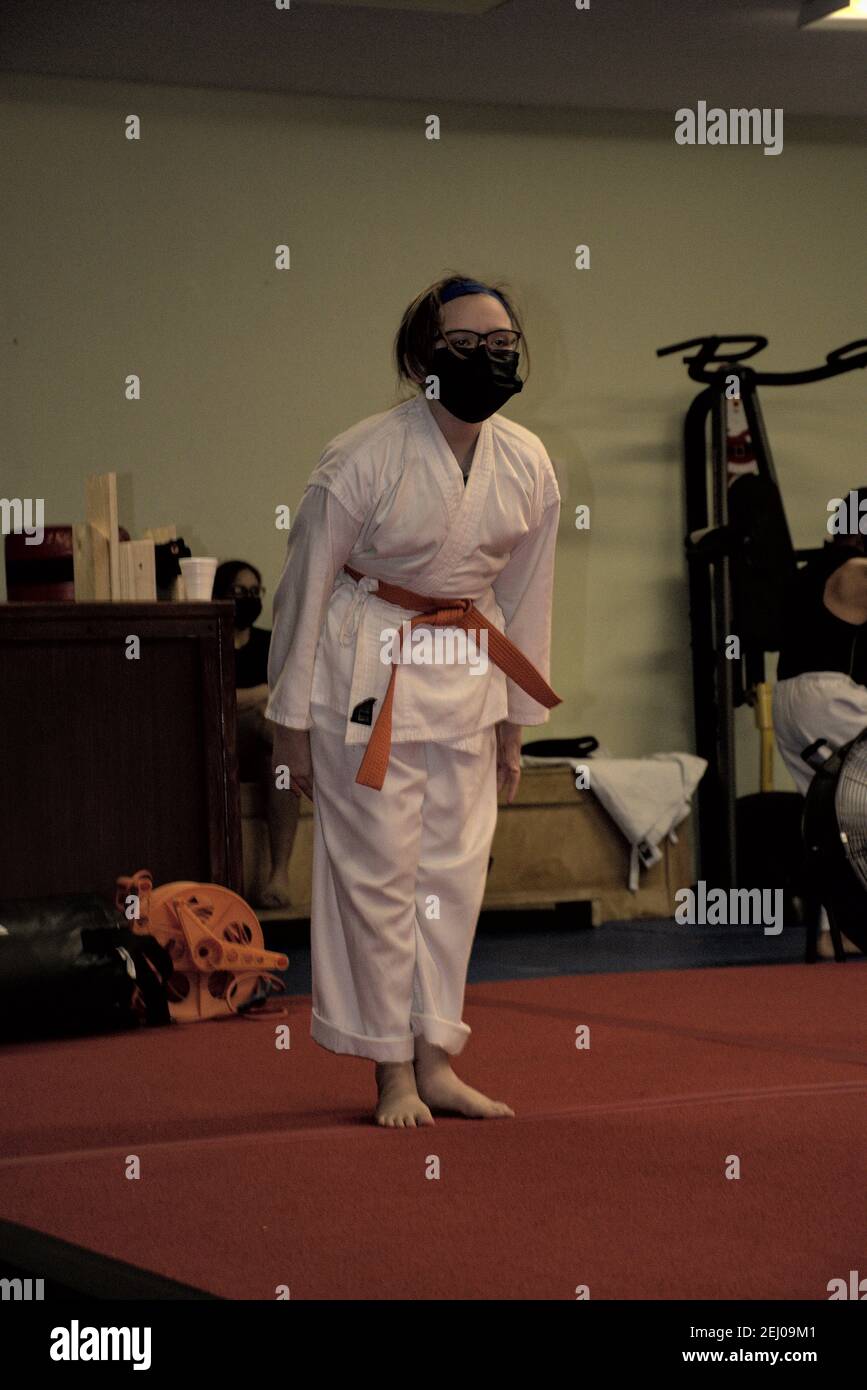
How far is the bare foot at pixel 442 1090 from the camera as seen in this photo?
9.84 feet

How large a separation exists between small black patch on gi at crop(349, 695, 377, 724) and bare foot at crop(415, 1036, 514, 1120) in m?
0.52

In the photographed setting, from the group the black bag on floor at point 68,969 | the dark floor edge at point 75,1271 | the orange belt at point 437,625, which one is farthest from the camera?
the black bag on floor at point 68,969

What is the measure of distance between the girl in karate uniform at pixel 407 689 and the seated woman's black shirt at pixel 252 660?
10.4ft

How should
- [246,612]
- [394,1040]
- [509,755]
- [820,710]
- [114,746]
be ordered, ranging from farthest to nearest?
[246,612]
[820,710]
[114,746]
[509,755]
[394,1040]

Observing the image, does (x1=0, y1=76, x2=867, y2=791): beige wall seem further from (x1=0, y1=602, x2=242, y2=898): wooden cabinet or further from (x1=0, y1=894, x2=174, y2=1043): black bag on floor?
(x1=0, y1=894, x2=174, y2=1043): black bag on floor

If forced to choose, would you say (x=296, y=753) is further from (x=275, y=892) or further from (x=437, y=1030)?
(x=275, y=892)

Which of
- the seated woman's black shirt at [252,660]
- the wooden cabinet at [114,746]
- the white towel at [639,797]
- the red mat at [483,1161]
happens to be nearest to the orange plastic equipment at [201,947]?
the red mat at [483,1161]

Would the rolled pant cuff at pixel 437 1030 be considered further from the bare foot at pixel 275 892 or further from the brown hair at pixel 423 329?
the bare foot at pixel 275 892

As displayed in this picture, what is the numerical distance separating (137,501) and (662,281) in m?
2.31

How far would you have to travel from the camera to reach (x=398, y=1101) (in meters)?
2.96

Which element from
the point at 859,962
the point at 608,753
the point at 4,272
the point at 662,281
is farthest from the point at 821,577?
the point at 4,272

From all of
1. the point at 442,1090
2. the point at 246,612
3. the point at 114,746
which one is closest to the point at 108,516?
the point at 114,746

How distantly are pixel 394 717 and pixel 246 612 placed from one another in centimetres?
353

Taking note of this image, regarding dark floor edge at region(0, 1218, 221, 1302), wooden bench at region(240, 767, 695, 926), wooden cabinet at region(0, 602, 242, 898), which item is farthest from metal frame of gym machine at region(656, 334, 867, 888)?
dark floor edge at region(0, 1218, 221, 1302)
